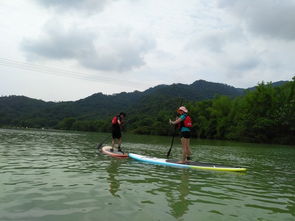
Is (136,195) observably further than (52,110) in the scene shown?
No

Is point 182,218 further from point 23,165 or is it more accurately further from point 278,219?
point 23,165

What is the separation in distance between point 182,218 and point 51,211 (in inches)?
111

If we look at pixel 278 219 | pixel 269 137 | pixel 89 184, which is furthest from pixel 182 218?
pixel 269 137

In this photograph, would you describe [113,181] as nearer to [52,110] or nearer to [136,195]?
[136,195]

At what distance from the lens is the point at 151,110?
5827 inches

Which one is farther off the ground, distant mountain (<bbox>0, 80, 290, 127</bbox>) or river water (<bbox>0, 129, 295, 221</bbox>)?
distant mountain (<bbox>0, 80, 290, 127</bbox>)

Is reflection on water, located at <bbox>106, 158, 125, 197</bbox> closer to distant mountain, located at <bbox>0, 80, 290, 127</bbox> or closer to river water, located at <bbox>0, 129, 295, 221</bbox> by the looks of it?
river water, located at <bbox>0, 129, 295, 221</bbox>

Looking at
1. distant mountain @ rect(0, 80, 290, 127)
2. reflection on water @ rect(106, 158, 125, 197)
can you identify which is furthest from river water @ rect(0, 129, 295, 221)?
distant mountain @ rect(0, 80, 290, 127)

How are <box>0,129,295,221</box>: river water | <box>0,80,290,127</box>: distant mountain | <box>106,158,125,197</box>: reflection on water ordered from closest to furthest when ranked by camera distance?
<box>0,129,295,221</box>: river water → <box>106,158,125,197</box>: reflection on water → <box>0,80,290,127</box>: distant mountain

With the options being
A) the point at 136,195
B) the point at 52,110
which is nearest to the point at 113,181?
the point at 136,195

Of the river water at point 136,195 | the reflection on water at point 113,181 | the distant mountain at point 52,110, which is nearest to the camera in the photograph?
the river water at point 136,195

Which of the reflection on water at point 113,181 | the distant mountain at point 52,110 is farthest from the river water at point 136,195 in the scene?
the distant mountain at point 52,110

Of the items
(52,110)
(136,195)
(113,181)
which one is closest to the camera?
(136,195)

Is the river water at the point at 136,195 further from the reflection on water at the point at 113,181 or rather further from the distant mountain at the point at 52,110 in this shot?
the distant mountain at the point at 52,110
